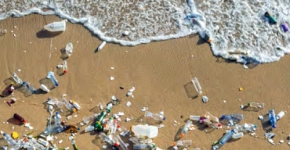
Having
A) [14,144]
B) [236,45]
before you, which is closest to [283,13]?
[236,45]

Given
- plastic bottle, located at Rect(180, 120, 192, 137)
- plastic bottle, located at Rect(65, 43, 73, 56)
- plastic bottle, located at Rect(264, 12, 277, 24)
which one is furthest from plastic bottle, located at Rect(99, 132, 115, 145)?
plastic bottle, located at Rect(264, 12, 277, 24)

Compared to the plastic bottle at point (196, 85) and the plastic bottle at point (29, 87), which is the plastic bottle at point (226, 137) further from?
the plastic bottle at point (29, 87)

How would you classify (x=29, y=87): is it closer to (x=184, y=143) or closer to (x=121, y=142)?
(x=121, y=142)

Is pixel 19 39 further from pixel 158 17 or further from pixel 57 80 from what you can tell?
pixel 158 17

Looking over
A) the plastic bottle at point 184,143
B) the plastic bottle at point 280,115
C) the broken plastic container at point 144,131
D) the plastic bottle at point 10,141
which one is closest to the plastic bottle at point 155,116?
the broken plastic container at point 144,131

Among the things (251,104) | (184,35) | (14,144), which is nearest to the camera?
(14,144)

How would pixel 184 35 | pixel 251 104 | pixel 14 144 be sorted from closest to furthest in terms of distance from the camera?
pixel 14 144 < pixel 251 104 < pixel 184 35
